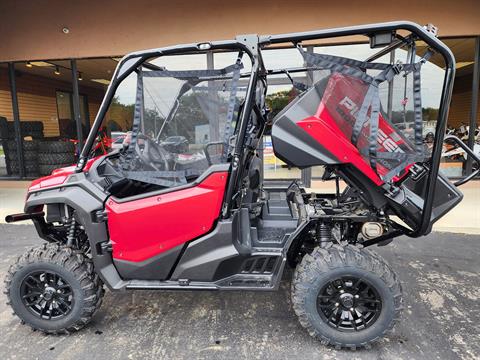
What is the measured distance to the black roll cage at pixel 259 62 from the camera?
2.18 m

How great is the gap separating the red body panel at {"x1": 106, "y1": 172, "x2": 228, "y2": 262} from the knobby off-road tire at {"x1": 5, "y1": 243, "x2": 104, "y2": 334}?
38 cm

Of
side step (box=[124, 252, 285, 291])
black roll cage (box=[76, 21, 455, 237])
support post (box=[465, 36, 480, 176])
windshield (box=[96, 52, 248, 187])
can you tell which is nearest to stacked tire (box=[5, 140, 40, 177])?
black roll cage (box=[76, 21, 455, 237])

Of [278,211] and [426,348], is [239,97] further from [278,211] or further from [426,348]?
[426,348]

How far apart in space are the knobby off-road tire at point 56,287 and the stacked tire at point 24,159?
6979 mm

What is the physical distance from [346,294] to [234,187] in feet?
3.79

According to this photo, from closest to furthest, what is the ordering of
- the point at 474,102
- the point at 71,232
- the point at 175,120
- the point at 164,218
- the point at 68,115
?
the point at 164,218 → the point at 175,120 → the point at 71,232 → the point at 474,102 → the point at 68,115

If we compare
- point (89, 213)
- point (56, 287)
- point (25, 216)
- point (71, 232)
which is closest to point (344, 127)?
point (89, 213)

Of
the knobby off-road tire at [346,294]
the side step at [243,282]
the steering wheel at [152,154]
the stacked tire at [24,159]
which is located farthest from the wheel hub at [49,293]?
the stacked tire at [24,159]

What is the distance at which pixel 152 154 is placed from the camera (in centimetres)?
268

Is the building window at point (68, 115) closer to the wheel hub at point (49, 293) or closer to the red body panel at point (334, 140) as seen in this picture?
the wheel hub at point (49, 293)

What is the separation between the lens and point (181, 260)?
2.63m

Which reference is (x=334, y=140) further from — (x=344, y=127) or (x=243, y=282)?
(x=243, y=282)

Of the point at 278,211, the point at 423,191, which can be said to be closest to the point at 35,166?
the point at 278,211

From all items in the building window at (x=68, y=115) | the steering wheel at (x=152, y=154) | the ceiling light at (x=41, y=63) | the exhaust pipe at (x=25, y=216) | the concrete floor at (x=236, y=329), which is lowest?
the concrete floor at (x=236, y=329)
